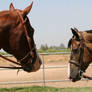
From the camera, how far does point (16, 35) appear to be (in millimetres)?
3285

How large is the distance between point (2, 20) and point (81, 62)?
2.10m

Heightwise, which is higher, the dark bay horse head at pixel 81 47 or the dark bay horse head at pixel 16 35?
the dark bay horse head at pixel 16 35

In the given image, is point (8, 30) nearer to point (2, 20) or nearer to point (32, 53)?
point (2, 20)

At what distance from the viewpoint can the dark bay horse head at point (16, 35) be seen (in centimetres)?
326

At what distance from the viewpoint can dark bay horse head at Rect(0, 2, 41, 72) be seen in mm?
3258

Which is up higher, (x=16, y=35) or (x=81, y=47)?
(x=16, y=35)

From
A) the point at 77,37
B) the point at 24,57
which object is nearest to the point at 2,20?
the point at 24,57

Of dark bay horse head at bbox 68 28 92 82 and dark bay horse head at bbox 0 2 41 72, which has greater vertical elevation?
dark bay horse head at bbox 0 2 41 72

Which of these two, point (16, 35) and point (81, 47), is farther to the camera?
point (81, 47)

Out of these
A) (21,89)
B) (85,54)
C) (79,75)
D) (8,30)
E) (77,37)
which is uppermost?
(8,30)

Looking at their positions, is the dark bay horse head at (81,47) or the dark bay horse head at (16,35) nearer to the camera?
the dark bay horse head at (16,35)

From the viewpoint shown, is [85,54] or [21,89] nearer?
[85,54]

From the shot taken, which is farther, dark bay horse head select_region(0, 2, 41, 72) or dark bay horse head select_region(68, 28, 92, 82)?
dark bay horse head select_region(68, 28, 92, 82)

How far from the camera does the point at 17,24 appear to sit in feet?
10.8
